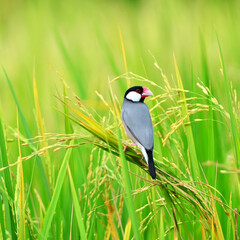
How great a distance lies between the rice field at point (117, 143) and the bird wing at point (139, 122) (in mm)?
49

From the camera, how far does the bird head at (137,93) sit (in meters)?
2.01

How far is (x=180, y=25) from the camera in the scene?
14.5ft

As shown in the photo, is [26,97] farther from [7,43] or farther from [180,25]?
[7,43]

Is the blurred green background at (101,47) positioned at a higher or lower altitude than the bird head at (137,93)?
higher

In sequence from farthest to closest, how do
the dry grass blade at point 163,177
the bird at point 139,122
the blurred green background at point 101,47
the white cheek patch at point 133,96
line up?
the blurred green background at point 101,47 → the white cheek patch at point 133,96 → the bird at point 139,122 → the dry grass blade at point 163,177

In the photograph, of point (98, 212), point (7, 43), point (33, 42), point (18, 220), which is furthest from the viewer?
point (7, 43)

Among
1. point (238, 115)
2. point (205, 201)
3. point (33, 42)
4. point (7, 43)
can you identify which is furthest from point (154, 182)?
point (7, 43)

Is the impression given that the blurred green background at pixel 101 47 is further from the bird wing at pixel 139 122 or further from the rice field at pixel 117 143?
the bird wing at pixel 139 122

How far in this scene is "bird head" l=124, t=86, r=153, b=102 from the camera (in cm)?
201

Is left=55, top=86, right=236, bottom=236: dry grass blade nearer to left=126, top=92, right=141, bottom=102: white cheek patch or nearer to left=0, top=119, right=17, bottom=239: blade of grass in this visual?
left=0, top=119, right=17, bottom=239: blade of grass

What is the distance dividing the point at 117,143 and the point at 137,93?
641 millimetres

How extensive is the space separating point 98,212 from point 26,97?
1361mm

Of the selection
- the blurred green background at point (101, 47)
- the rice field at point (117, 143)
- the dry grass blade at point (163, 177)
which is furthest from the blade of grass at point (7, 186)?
the dry grass blade at point (163, 177)

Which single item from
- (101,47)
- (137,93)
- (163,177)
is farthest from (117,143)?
(101,47)
